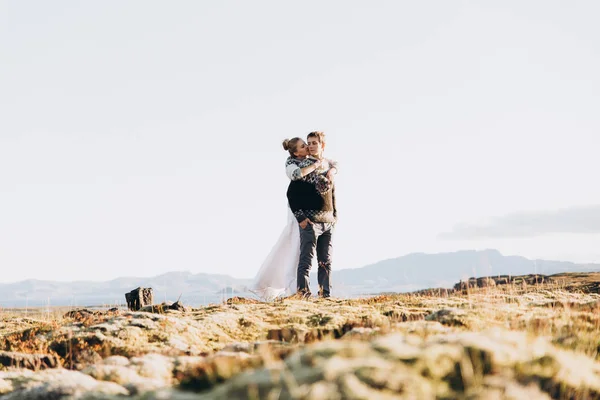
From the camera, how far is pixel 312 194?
15.0m

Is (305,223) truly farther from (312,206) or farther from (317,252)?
(317,252)

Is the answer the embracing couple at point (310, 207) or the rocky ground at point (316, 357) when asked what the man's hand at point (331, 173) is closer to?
the embracing couple at point (310, 207)

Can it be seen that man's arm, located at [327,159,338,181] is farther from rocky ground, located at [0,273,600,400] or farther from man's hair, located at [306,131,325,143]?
rocky ground, located at [0,273,600,400]

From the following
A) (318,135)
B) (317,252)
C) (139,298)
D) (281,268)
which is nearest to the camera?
(318,135)

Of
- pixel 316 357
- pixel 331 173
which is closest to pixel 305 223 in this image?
pixel 331 173

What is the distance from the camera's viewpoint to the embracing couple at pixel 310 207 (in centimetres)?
1473

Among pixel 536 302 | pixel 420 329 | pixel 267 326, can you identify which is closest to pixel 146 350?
pixel 267 326

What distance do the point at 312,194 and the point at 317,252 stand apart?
1.57 m

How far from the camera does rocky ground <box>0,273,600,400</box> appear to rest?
13.0ft

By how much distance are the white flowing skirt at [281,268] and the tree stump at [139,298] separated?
2609 millimetres

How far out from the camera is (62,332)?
10.3 meters

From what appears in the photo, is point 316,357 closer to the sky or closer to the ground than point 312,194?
closer to the ground

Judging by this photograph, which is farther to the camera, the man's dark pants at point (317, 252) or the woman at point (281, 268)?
the woman at point (281, 268)

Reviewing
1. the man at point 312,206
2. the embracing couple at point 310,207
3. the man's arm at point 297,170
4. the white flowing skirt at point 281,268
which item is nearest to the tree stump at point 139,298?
the white flowing skirt at point 281,268
